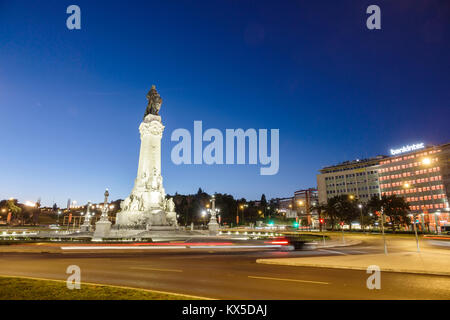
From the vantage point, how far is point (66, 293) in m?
7.77

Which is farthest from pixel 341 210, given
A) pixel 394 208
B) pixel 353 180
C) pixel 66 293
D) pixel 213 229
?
pixel 66 293

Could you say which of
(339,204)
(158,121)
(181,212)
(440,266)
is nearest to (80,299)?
(440,266)

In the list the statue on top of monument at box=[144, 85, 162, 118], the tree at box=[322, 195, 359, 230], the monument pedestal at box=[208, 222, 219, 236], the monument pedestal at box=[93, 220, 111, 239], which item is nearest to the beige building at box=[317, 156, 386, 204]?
the tree at box=[322, 195, 359, 230]

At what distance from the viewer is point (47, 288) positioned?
832cm

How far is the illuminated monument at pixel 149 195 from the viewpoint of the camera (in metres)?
48.6

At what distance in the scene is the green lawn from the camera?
730cm

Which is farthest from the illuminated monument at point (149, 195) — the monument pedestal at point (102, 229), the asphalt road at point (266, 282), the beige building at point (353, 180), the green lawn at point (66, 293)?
the beige building at point (353, 180)

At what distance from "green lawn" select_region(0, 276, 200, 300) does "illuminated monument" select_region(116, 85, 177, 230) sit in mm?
37560

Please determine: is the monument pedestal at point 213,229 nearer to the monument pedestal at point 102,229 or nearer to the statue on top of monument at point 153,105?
the monument pedestal at point 102,229

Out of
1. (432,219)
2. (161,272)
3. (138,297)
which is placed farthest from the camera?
(432,219)

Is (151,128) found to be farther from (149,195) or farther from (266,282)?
(266,282)

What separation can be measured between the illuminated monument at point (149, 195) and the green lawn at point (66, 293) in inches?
1479
